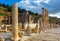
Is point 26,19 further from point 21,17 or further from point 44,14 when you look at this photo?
point 44,14

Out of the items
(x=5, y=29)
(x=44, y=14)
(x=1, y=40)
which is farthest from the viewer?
(x=44, y=14)

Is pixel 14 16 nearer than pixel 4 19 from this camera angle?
Yes

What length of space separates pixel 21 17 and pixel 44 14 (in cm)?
581

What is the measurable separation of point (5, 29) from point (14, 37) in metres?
13.3

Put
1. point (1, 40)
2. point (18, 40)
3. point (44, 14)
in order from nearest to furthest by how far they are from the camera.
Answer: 1. point (1, 40)
2. point (18, 40)
3. point (44, 14)

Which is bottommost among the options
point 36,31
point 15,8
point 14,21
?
point 36,31

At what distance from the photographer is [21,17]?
140ft

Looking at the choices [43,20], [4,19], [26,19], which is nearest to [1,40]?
[26,19]

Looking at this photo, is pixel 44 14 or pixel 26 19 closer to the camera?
pixel 26 19

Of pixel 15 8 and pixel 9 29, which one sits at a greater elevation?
pixel 15 8

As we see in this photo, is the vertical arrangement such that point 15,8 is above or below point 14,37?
above

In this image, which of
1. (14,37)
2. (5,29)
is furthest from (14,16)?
(5,29)

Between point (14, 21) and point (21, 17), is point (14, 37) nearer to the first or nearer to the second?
point (14, 21)

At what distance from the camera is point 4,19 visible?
4750cm
